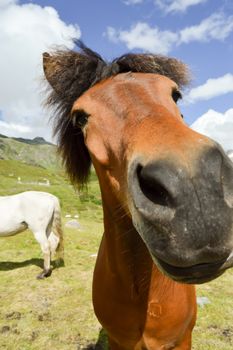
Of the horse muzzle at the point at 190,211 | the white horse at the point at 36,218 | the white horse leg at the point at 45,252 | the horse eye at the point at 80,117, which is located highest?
the horse eye at the point at 80,117

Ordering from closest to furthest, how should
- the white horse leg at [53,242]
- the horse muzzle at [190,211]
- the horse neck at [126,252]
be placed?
the horse muzzle at [190,211] → the horse neck at [126,252] → the white horse leg at [53,242]

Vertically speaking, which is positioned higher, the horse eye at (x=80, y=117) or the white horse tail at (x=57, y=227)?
the horse eye at (x=80, y=117)

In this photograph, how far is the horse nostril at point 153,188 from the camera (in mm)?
1614

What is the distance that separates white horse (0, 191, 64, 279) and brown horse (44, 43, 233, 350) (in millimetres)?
6226

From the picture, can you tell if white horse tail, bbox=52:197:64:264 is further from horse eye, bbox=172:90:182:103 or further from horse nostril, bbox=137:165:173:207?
horse nostril, bbox=137:165:173:207

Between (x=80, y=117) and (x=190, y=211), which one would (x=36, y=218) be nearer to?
(x=80, y=117)

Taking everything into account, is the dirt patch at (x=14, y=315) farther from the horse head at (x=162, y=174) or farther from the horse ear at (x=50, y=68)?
the horse ear at (x=50, y=68)

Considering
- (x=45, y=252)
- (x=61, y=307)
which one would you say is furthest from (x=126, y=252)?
(x=45, y=252)

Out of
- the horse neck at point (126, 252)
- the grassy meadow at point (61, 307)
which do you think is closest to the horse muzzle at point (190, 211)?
the horse neck at point (126, 252)

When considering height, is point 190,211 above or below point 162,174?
below

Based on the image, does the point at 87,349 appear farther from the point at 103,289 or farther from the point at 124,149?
the point at 124,149

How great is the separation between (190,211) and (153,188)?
0.79 feet

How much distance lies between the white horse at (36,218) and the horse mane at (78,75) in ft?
20.7

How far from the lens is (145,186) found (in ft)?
5.74
